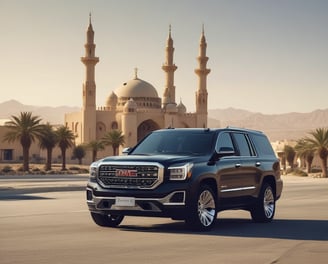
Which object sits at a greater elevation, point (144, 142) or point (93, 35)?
point (93, 35)

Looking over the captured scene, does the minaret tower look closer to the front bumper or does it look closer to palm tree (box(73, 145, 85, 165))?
palm tree (box(73, 145, 85, 165))

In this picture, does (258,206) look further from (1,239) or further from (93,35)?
(93,35)

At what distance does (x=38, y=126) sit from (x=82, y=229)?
54.5m

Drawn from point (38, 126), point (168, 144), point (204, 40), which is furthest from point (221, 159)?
point (204, 40)

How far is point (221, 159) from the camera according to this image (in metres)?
13.8

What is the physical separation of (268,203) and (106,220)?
383cm

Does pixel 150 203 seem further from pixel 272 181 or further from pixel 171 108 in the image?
pixel 171 108

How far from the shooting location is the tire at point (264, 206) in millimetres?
15117

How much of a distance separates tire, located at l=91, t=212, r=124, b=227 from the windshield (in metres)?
1.31

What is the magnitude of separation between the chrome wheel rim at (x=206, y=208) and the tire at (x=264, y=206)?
2102 millimetres

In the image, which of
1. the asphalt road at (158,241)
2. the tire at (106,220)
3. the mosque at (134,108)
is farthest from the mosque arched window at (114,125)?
the tire at (106,220)

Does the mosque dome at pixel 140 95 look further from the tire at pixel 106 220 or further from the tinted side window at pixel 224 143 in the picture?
the tire at pixel 106 220

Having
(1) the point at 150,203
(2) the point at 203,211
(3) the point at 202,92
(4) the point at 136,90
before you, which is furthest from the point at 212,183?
(4) the point at 136,90

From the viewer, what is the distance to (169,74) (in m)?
123
